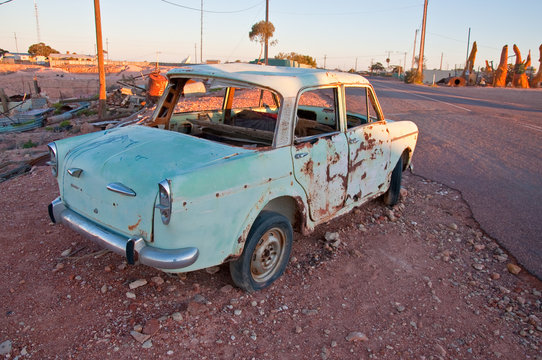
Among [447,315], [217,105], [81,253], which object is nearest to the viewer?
[447,315]

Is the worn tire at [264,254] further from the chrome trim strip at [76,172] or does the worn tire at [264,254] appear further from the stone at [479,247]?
the stone at [479,247]

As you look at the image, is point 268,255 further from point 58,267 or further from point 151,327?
point 58,267

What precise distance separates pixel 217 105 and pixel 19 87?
2856 cm

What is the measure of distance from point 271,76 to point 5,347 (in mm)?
2703

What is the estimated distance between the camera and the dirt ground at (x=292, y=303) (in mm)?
2701

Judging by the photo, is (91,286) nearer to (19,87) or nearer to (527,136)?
(527,136)

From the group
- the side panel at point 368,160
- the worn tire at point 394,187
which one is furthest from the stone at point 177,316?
the worn tire at point 394,187

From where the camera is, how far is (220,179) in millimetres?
2682

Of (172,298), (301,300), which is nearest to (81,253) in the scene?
(172,298)

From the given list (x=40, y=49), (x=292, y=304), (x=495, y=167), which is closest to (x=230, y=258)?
(x=292, y=304)

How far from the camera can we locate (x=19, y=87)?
33094 mm

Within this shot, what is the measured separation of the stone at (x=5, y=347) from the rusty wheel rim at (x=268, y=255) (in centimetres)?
168

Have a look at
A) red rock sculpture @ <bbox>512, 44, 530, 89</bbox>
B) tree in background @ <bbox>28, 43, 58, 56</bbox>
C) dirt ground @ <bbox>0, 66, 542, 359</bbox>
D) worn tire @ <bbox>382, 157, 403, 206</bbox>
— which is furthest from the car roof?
tree in background @ <bbox>28, 43, 58, 56</bbox>

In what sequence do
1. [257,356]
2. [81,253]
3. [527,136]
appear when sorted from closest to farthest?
[257,356]
[81,253]
[527,136]
